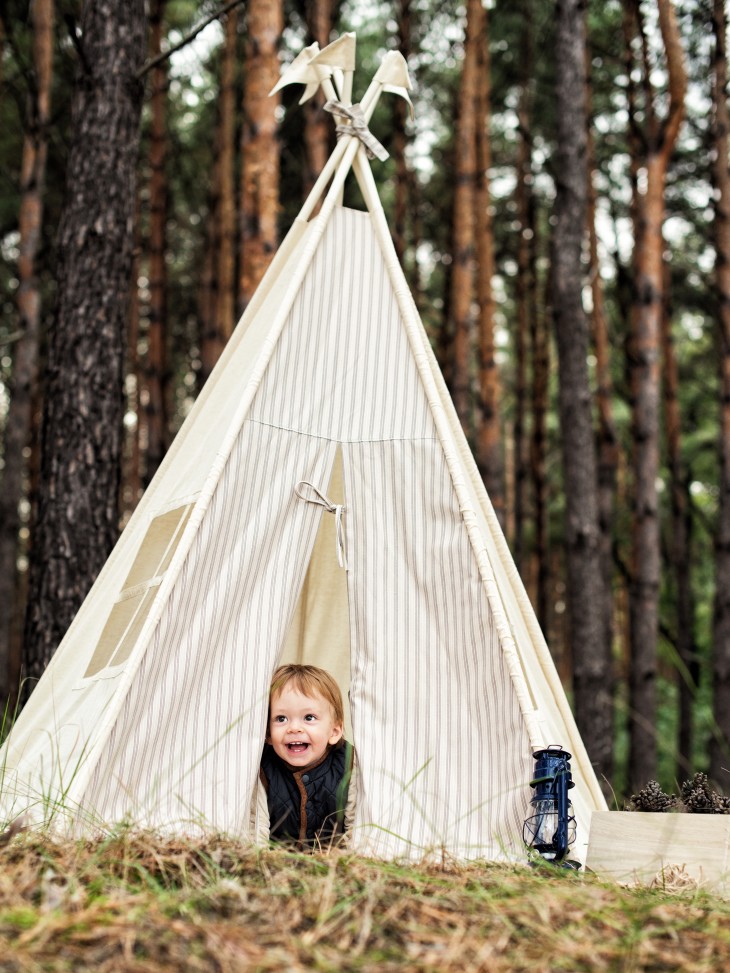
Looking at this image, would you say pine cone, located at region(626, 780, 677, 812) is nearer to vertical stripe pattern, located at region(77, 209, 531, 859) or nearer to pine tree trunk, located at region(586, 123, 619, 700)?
vertical stripe pattern, located at region(77, 209, 531, 859)

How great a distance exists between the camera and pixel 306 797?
3693 mm

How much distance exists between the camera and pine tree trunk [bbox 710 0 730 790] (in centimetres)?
717

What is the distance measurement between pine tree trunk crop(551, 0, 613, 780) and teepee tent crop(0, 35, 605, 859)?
252 cm

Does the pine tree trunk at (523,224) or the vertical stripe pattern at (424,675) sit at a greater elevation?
the pine tree trunk at (523,224)

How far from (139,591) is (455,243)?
222 inches

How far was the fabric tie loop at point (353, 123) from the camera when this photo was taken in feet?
13.8

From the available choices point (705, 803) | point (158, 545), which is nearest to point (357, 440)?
point (158, 545)

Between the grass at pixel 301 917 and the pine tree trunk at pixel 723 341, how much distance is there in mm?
4863

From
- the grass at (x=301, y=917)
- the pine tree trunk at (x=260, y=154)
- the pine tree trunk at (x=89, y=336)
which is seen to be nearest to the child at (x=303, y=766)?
the grass at (x=301, y=917)

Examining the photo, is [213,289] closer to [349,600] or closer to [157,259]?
[157,259]

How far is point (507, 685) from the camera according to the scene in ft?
11.6

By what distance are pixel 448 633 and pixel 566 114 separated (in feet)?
13.9

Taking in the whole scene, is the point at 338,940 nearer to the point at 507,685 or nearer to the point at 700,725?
the point at 507,685

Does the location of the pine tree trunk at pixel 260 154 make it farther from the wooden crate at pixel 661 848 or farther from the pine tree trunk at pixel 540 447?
the pine tree trunk at pixel 540 447
